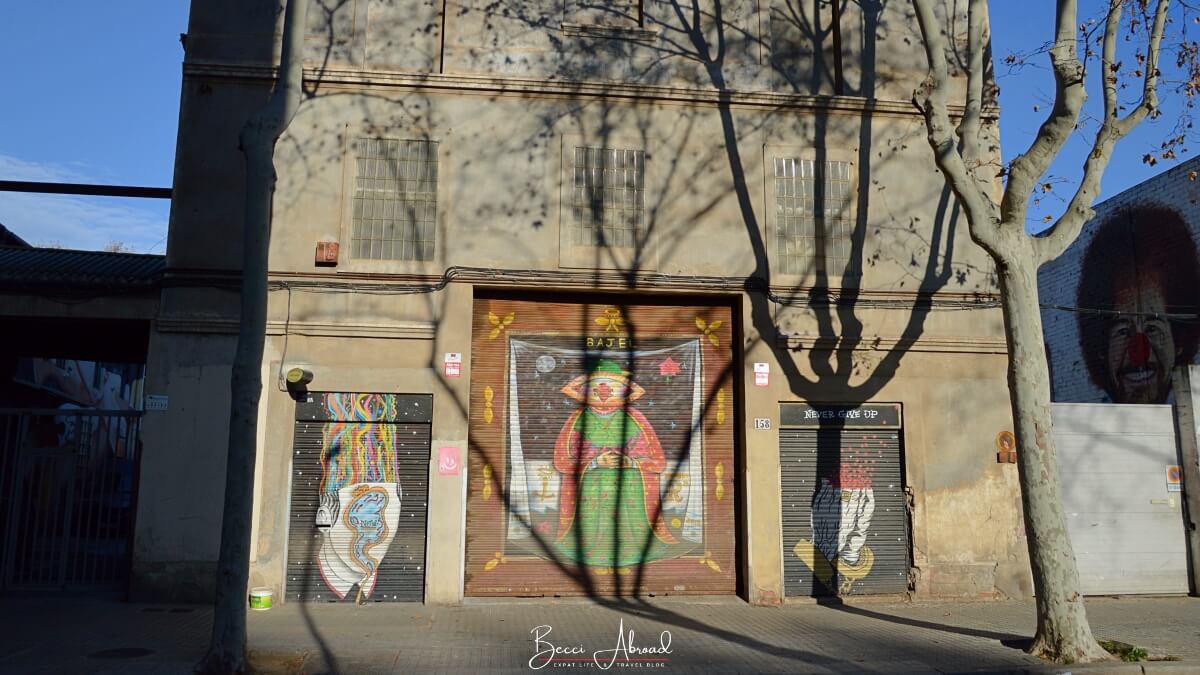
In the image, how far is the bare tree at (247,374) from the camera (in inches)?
287

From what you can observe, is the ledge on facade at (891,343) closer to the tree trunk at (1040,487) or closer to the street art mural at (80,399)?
the tree trunk at (1040,487)

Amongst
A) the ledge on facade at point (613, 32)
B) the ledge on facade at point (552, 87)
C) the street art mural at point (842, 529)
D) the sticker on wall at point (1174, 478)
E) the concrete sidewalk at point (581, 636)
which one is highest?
the ledge on facade at point (613, 32)

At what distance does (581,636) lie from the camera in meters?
9.16

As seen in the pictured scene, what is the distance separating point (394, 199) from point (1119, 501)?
36.8 ft

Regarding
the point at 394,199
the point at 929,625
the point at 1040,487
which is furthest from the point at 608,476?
the point at 1040,487

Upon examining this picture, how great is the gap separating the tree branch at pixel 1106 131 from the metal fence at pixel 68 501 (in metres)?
11.6

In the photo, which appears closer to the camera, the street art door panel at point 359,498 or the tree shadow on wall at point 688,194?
the street art door panel at point 359,498

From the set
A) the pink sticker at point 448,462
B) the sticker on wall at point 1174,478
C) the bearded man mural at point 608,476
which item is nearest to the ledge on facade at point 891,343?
the bearded man mural at point 608,476

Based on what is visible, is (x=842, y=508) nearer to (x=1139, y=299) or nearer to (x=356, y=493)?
(x=356, y=493)

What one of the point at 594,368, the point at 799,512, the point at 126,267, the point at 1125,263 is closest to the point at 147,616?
the point at 126,267

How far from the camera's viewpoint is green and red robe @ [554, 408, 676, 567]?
11.6 m

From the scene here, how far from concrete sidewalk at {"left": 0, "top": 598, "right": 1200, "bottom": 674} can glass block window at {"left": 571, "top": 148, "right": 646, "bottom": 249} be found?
4.93 meters

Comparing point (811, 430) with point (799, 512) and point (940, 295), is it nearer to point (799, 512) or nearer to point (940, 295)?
point (799, 512)

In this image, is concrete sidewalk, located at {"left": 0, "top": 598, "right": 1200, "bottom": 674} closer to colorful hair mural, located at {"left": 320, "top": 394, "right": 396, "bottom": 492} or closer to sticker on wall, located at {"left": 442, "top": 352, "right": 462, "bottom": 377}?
colorful hair mural, located at {"left": 320, "top": 394, "right": 396, "bottom": 492}
